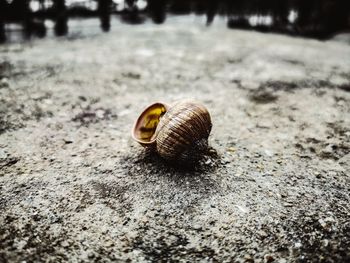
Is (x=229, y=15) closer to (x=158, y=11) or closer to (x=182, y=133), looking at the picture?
(x=158, y=11)

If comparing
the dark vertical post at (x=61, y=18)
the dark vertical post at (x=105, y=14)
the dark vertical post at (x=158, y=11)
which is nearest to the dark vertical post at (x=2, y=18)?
the dark vertical post at (x=61, y=18)

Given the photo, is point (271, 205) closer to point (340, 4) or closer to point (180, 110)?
point (180, 110)

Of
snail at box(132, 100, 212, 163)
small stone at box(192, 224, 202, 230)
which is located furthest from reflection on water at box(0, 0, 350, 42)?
small stone at box(192, 224, 202, 230)

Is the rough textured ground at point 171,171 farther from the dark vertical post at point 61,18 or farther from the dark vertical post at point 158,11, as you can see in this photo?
the dark vertical post at point 158,11

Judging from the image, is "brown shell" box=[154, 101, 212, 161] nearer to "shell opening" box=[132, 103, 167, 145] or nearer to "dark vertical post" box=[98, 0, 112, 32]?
"shell opening" box=[132, 103, 167, 145]

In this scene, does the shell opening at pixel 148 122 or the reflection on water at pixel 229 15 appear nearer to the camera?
the shell opening at pixel 148 122

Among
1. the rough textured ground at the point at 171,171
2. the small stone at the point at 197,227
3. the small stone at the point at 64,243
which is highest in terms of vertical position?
the rough textured ground at the point at 171,171
